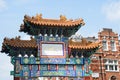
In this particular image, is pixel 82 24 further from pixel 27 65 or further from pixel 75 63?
pixel 27 65

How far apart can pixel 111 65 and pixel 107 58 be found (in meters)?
1.04

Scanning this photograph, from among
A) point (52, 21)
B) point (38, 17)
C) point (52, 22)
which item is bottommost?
point (52, 22)

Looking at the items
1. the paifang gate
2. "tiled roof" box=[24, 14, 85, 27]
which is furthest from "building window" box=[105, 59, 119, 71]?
"tiled roof" box=[24, 14, 85, 27]

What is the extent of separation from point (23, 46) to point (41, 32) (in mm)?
2031

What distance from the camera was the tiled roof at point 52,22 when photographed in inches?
941

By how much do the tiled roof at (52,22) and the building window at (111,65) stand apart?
50.9ft

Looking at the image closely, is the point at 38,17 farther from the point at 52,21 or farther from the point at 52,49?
the point at 52,49

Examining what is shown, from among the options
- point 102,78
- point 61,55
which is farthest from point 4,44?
point 102,78

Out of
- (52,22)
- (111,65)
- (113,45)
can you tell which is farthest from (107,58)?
(52,22)

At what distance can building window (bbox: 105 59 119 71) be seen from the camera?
39.2 metres

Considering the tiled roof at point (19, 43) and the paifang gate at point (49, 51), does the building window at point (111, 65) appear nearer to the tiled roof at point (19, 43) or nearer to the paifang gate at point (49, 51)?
the paifang gate at point (49, 51)

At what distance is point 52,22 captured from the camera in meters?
24.6

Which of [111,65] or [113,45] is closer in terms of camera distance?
[111,65]

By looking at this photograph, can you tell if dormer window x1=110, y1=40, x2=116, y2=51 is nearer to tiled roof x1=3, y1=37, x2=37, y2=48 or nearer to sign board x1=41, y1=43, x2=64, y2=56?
sign board x1=41, y1=43, x2=64, y2=56
